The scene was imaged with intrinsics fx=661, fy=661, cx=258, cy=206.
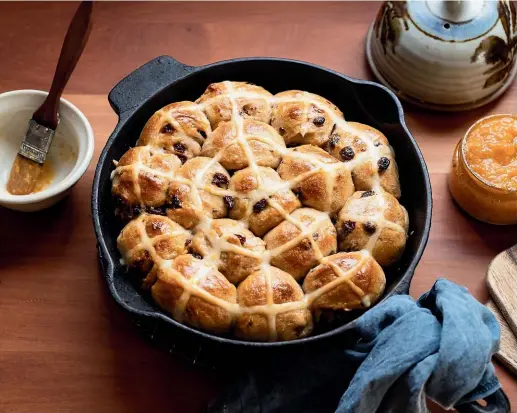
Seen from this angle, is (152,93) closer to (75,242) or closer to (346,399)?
(75,242)

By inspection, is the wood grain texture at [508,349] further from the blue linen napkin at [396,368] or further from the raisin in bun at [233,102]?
the raisin in bun at [233,102]

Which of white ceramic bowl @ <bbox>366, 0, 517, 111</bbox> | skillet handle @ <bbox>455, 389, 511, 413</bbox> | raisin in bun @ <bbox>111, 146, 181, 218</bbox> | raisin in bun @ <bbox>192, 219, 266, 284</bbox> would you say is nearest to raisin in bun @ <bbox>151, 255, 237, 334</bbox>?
raisin in bun @ <bbox>192, 219, 266, 284</bbox>

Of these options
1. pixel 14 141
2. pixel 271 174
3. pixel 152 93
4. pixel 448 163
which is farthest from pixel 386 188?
pixel 14 141

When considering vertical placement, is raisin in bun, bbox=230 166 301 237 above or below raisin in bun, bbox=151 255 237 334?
above

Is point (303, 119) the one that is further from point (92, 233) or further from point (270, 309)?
point (92, 233)

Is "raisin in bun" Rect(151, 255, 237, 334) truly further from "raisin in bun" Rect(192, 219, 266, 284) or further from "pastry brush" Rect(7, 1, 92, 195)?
"pastry brush" Rect(7, 1, 92, 195)

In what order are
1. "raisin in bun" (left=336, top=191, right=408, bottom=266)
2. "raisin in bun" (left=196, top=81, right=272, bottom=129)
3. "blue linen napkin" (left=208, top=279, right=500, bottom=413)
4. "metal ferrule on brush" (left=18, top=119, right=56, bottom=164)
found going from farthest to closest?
"metal ferrule on brush" (left=18, top=119, right=56, bottom=164)
"raisin in bun" (left=196, top=81, right=272, bottom=129)
"raisin in bun" (left=336, top=191, right=408, bottom=266)
"blue linen napkin" (left=208, top=279, right=500, bottom=413)
